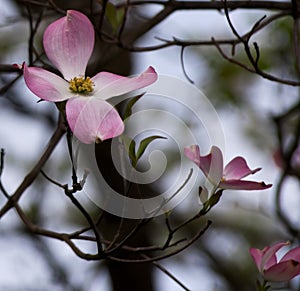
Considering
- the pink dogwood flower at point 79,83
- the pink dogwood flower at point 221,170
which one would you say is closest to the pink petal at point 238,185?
the pink dogwood flower at point 221,170

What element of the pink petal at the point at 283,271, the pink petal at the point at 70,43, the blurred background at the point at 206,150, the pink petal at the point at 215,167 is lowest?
the blurred background at the point at 206,150

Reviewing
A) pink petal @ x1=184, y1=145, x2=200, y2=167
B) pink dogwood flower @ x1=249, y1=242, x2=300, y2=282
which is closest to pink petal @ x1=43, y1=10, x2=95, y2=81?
pink petal @ x1=184, y1=145, x2=200, y2=167

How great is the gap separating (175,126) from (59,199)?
77 centimetres

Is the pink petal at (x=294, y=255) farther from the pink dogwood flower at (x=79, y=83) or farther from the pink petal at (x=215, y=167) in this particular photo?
the pink dogwood flower at (x=79, y=83)

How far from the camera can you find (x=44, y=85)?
0.55m

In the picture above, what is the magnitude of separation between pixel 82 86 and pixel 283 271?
25 cm

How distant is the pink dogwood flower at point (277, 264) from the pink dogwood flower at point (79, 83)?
0.22 metres

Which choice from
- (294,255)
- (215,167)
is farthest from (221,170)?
(294,255)

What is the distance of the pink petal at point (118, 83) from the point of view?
55 cm

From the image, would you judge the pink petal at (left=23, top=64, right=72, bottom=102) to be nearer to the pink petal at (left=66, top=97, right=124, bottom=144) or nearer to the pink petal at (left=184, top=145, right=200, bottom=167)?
the pink petal at (left=66, top=97, right=124, bottom=144)

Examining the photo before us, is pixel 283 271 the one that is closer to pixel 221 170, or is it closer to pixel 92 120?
pixel 221 170

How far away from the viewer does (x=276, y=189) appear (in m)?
1.29

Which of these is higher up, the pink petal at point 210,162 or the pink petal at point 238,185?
the pink petal at point 210,162

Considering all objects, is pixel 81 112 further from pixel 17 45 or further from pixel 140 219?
pixel 17 45
